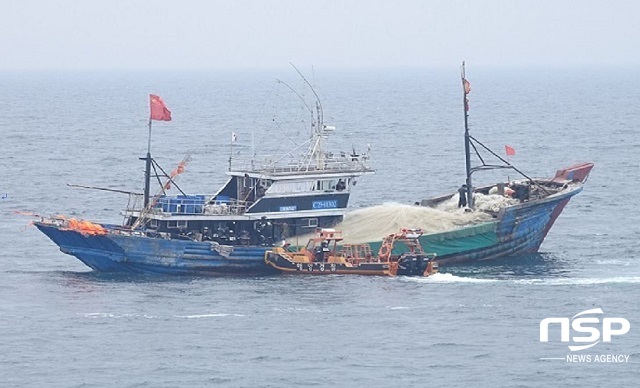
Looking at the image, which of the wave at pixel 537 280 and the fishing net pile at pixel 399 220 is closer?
the wave at pixel 537 280

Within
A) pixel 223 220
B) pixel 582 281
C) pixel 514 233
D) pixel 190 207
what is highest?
pixel 190 207

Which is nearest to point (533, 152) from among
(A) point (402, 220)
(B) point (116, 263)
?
(A) point (402, 220)

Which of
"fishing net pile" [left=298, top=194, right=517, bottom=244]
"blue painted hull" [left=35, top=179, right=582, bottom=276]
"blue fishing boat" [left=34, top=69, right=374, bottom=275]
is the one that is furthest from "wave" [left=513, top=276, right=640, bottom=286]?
"blue fishing boat" [left=34, top=69, right=374, bottom=275]

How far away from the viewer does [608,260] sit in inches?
2672

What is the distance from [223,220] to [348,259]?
18.7ft

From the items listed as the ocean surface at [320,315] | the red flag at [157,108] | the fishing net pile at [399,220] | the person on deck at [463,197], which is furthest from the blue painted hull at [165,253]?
the red flag at [157,108]

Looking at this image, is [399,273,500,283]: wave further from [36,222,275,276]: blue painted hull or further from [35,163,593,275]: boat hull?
[36,222,275,276]: blue painted hull

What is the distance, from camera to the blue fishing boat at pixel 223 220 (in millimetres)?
62406

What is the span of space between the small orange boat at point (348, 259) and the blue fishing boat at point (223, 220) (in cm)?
109

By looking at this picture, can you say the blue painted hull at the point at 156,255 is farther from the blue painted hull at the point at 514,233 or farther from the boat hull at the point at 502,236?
the blue painted hull at the point at 514,233

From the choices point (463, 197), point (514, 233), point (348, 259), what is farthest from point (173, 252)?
point (514, 233)

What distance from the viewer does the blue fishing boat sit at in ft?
205

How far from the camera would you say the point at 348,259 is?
63.2m

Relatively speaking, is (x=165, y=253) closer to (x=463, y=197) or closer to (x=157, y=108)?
(x=157, y=108)
